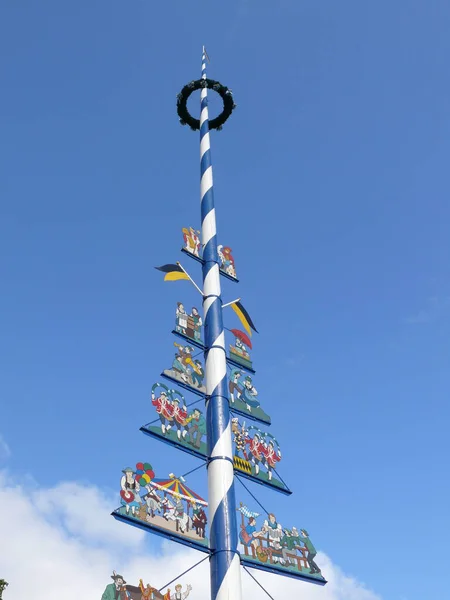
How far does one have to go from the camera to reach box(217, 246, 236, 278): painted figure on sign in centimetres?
1241

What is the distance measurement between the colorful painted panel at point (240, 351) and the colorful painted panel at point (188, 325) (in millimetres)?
797

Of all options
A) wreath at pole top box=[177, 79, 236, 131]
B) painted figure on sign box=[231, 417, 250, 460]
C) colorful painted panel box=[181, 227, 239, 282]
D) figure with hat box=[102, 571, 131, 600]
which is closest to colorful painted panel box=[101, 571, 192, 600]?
figure with hat box=[102, 571, 131, 600]

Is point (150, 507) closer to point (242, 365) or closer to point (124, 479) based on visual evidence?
point (124, 479)

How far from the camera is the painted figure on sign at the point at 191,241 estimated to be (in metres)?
11.6

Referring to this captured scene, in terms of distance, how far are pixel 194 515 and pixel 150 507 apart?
734 mm

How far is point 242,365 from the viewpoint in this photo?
38.3 ft

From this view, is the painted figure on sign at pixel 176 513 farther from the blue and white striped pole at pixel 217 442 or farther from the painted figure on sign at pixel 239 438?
the painted figure on sign at pixel 239 438

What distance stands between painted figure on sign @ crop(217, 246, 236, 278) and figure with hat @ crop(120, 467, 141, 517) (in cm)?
501

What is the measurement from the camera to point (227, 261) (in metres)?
12.7

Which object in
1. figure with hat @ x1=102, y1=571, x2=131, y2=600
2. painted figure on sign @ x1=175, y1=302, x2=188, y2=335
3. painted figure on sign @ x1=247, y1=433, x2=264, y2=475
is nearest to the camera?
figure with hat @ x1=102, y1=571, x2=131, y2=600

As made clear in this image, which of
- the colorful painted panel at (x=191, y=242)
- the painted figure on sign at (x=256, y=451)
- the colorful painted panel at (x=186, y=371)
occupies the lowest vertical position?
the painted figure on sign at (x=256, y=451)

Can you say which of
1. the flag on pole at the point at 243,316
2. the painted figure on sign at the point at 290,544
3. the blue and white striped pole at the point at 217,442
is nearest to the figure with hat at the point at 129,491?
the blue and white striped pole at the point at 217,442

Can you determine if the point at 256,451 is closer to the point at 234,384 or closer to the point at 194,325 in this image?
the point at 234,384

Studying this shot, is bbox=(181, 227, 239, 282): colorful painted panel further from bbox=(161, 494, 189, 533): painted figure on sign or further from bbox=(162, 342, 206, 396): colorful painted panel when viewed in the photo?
bbox=(161, 494, 189, 533): painted figure on sign
